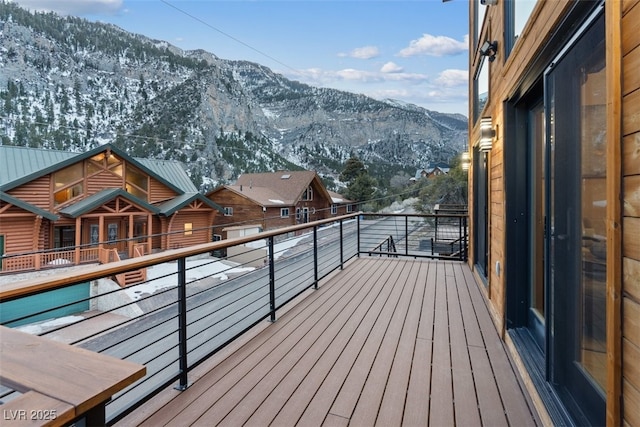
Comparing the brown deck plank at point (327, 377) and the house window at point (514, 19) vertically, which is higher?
the house window at point (514, 19)

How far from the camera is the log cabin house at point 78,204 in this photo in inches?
398

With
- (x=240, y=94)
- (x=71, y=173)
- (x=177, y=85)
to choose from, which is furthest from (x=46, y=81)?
(x=240, y=94)

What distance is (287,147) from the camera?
157 ft

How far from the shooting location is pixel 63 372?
63 cm

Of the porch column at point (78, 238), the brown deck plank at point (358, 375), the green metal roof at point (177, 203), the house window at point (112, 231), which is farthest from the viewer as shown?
the green metal roof at point (177, 203)

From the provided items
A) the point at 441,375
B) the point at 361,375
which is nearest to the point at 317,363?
the point at 361,375

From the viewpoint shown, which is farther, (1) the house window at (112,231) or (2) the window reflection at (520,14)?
(1) the house window at (112,231)

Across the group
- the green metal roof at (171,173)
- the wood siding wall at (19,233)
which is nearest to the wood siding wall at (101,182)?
the wood siding wall at (19,233)

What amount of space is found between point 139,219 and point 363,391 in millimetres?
13714

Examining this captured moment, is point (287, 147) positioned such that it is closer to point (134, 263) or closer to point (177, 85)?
point (177, 85)

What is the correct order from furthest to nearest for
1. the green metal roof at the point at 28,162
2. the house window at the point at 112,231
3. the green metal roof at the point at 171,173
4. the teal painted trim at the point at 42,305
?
the green metal roof at the point at 171,173
the house window at the point at 112,231
the green metal roof at the point at 28,162
the teal painted trim at the point at 42,305

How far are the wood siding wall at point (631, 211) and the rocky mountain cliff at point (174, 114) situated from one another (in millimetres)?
16734

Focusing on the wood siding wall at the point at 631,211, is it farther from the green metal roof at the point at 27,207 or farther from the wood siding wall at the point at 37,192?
the wood siding wall at the point at 37,192

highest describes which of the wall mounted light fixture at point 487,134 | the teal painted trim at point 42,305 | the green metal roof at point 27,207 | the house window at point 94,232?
the wall mounted light fixture at point 487,134
